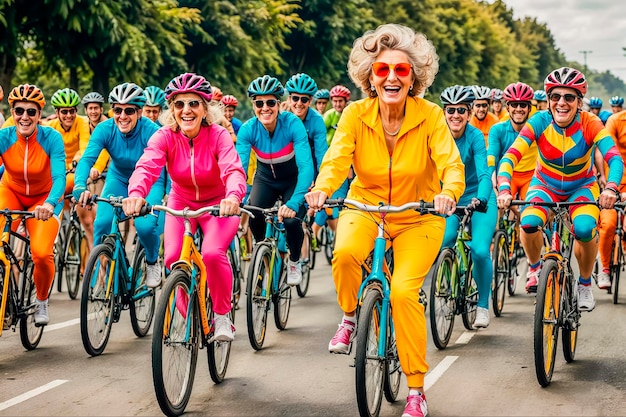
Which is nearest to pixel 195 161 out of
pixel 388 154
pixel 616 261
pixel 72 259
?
pixel 388 154

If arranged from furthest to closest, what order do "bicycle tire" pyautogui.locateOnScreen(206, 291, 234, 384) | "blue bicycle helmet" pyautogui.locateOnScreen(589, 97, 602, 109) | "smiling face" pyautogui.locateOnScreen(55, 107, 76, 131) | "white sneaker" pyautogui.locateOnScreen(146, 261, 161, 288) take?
"blue bicycle helmet" pyautogui.locateOnScreen(589, 97, 602, 109)
"smiling face" pyautogui.locateOnScreen(55, 107, 76, 131)
"white sneaker" pyautogui.locateOnScreen(146, 261, 161, 288)
"bicycle tire" pyautogui.locateOnScreen(206, 291, 234, 384)

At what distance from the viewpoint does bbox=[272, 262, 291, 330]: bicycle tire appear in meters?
8.88

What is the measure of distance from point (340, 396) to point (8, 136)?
3793mm

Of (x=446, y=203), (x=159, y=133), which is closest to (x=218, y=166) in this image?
(x=159, y=133)

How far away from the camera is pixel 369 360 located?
5.72 m

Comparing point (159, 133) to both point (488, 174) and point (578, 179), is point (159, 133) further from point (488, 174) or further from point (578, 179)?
point (578, 179)

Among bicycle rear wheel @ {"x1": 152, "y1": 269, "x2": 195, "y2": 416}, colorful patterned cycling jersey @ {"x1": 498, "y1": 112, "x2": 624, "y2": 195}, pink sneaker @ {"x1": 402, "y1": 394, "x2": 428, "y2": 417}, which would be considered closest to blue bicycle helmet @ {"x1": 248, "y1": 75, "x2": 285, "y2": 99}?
colorful patterned cycling jersey @ {"x1": 498, "y1": 112, "x2": 624, "y2": 195}

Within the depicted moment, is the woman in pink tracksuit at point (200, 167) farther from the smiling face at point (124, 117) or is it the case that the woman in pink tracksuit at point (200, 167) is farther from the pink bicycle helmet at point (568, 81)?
the pink bicycle helmet at point (568, 81)

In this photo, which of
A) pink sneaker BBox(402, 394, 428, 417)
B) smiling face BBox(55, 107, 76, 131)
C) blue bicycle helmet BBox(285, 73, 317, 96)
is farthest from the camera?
smiling face BBox(55, 107, 76, 131)

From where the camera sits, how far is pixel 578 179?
8.03 meters

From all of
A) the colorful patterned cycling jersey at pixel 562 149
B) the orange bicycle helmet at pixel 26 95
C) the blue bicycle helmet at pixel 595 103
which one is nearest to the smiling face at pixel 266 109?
the orange bicycle helmet at pixel 26 95

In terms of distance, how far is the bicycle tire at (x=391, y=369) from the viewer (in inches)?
234

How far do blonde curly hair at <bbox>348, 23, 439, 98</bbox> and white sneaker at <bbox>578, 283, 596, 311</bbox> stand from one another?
2.75 metres

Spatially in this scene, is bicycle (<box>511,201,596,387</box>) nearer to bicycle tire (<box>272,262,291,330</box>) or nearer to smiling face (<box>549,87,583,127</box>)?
smiling face (<box>549,87,583,127</box>)
